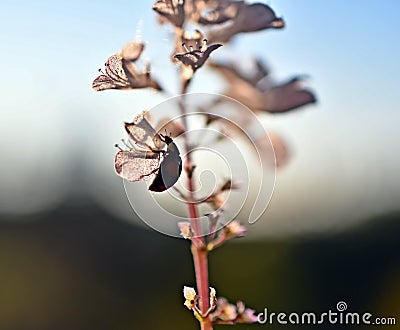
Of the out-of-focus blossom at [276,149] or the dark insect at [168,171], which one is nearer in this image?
the dark insect at [168,171]

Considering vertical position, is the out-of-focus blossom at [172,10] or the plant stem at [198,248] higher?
the out-of-focus blossom at [172,10]

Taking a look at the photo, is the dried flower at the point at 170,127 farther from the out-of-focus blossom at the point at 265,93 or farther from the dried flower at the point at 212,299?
the dried flower at the point at 212,299

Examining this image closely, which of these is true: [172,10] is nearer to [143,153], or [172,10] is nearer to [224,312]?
[143,153]

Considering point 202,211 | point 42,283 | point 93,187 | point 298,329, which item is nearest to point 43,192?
point 93,187

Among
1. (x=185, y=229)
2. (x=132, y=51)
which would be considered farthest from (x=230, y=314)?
(x=132, y=51)

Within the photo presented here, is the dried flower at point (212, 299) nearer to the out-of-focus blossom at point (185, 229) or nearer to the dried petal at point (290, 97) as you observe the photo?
the out-of-focus blossom at point (185, 229)

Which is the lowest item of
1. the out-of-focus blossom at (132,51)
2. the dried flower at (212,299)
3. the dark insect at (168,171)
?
the dried flower at (212,299)

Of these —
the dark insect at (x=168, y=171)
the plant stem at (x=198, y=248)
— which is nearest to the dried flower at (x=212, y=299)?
the plant stem at (x=198, y=248)

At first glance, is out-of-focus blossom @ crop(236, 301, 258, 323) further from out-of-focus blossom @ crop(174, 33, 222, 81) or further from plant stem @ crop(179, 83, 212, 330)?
out-of-focus blossom @ crop(174, 33, 222, 81)

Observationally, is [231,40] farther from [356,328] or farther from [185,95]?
[356,328]
